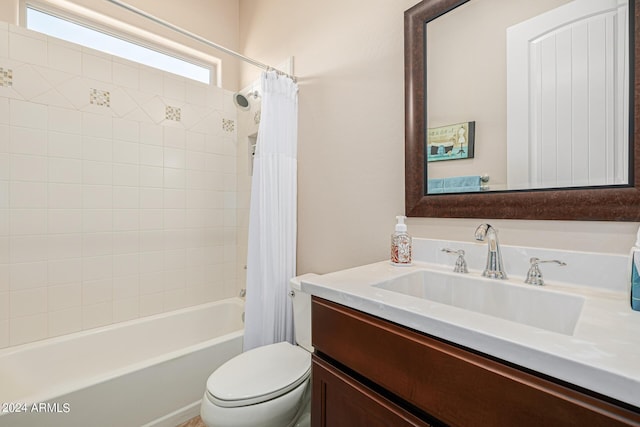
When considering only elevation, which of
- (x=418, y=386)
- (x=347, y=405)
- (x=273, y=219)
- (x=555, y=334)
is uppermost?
(x=273, y=219)

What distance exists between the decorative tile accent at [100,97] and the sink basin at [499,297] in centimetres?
208

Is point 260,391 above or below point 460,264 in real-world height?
below

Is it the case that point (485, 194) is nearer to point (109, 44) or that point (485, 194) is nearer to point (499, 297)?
point (499, 297)

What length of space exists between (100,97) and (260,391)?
79.0 inches

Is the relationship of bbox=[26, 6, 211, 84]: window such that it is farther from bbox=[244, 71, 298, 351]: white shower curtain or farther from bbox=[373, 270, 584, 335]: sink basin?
bbox=[373, 270, 584, 335]: sink basin

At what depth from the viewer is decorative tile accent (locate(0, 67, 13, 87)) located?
5.04ft

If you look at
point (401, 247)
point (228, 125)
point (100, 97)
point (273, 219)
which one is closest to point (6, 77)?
point (100, 97)

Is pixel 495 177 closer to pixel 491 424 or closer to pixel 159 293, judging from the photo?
pixel 491 424

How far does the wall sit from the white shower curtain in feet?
0.37

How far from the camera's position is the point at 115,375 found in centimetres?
126

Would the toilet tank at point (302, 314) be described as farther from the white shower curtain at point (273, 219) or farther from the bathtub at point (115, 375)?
the bathtub at point (115, 375)

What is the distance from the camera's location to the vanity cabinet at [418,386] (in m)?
0.41

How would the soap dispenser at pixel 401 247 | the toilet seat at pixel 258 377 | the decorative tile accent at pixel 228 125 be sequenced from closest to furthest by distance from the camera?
the toilet seat at pixel 258 377 → the soap dispenser at pixel 401 247 → the decorative tile accent at pixel 228 125

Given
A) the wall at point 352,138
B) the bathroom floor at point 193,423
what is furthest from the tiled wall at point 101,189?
the wall at point 352,138
